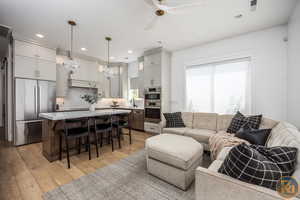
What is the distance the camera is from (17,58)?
324 cm

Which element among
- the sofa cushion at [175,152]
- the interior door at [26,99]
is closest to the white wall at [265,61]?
the sofa cushion at [175,152]

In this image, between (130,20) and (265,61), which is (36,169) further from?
(265,61)

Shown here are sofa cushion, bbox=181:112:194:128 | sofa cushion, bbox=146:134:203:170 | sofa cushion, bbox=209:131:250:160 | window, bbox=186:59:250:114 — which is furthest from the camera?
sofa cushion, bbox=181:112:194:128

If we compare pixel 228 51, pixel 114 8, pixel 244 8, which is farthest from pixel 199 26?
pixel 114 8

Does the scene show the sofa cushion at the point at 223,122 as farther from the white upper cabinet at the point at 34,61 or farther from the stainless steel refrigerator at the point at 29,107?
the white upper cabinet at the point at 34,61

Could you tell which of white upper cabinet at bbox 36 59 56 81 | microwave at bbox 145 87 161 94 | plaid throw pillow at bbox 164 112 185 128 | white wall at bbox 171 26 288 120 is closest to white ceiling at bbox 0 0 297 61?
white wall at bbox 171 26 288 120

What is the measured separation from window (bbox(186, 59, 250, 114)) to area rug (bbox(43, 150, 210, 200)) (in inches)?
101

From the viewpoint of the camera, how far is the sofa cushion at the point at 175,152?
162 cm

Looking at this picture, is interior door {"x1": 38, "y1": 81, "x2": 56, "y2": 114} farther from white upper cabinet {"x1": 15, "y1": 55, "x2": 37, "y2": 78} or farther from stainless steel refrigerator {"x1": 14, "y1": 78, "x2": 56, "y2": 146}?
white upper cabinet {"x1": 15, "y1": 55, "x2": 37, "y2": 78}

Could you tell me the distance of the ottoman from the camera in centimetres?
161

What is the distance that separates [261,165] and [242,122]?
205cm

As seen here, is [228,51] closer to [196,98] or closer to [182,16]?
[196,98]

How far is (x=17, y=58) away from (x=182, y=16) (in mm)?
4363

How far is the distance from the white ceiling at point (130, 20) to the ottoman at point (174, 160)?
2.44 metres
